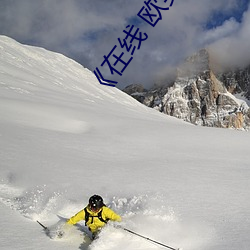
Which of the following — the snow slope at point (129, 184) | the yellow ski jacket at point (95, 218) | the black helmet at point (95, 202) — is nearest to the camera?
the snow slope at point (129, 184)

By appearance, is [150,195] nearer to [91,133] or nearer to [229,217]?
[229,217]

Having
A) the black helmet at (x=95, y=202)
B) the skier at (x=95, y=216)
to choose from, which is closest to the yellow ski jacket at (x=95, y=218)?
the skier at (x=95, y=216)

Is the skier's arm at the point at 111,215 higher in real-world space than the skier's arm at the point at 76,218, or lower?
higher

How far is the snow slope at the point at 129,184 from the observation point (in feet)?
18.2

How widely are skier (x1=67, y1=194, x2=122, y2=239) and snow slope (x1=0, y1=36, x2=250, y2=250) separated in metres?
0.25

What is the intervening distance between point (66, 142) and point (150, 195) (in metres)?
6.15

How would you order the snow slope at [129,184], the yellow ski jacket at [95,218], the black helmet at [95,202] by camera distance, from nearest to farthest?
1. the snow slope at [129,184]
2. the black helmet at [95,202]
3. the yellow ski jacket at [95,218]

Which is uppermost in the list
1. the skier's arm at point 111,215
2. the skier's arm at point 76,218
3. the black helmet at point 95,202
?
the black helmet at point 95,202

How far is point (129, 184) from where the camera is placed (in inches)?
325

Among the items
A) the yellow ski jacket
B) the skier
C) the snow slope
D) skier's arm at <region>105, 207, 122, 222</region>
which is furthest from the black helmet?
the snow slope

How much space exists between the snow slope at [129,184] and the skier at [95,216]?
0.83 ft

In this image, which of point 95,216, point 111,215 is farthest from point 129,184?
point 95,216

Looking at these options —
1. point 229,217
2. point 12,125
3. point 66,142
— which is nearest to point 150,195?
point 229,217

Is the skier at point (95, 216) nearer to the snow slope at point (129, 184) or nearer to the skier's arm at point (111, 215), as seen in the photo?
the skier's arm at point (111, 215)
